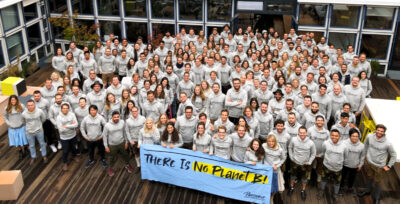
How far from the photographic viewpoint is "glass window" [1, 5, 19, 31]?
50.8 ft

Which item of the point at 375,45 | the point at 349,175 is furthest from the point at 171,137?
the point at 375,45

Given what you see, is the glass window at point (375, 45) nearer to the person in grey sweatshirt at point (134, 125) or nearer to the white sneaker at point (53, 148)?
the person in grey sweatshirt at point (134, 125)

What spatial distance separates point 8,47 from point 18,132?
276 inches

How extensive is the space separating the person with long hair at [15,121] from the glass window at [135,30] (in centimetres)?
883

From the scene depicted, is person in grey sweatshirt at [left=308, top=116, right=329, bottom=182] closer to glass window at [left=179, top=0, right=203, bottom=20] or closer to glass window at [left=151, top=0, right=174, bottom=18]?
glass window at [left=179, top=0, right=203, bottom=20]

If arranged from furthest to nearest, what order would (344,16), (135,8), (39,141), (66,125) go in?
(135,8), (344,16), (39,141), (66,125)

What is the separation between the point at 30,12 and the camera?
17.4m

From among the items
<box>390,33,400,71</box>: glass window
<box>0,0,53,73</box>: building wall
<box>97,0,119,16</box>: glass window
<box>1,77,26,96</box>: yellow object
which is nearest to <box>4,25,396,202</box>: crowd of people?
<box>1,77,26,96</box>: yellow object

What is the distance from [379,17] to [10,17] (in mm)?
15110

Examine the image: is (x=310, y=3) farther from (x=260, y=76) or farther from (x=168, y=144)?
(x=168, y=144)

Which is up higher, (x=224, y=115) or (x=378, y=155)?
(x=224, y=115)

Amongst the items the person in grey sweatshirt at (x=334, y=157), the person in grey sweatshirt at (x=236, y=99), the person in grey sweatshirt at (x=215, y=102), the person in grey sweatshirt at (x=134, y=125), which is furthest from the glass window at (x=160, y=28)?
the person in grey sweatshirt at (x=334, y=157)

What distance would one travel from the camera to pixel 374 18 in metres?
16.3

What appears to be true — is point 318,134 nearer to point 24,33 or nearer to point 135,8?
point 135,8
